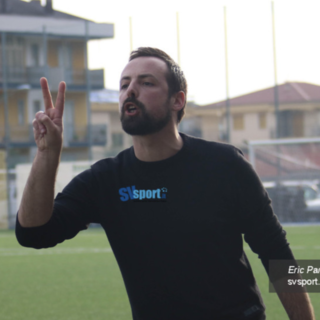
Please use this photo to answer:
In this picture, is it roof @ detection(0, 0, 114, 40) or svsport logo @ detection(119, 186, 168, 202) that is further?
roof @ detection(0, 0, 114, 40)

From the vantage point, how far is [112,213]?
2607mm

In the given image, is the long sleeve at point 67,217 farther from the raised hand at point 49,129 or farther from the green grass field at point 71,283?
the green grass field at point 71,283

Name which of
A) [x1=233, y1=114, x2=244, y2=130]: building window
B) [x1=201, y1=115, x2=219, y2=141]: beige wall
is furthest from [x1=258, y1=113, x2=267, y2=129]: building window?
[x1=201, y1=115, x2=219, y2=141]: beige wall

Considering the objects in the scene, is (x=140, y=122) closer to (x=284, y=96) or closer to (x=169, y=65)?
(x=169, y=65)

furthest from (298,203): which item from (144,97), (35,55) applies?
(35,55)

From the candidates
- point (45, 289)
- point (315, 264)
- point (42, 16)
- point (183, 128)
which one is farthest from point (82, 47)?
point (315, 264)

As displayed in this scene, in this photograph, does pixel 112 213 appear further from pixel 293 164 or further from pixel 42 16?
pixel 42 16

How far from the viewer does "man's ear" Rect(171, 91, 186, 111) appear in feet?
9.03

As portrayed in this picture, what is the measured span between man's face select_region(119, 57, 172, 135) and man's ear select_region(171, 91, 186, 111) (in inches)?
2.7

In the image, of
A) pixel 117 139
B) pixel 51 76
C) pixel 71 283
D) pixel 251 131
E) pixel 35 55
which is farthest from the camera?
pixel 35 55

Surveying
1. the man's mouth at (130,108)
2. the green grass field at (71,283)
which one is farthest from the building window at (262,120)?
the man's mouth at (130,108)

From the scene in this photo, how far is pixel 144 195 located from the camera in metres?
2.56

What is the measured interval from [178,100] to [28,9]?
104ft

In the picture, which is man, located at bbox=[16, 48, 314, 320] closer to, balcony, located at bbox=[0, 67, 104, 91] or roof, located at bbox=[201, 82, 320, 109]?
roof, located at bbox=[201, 82, 320, 109]
